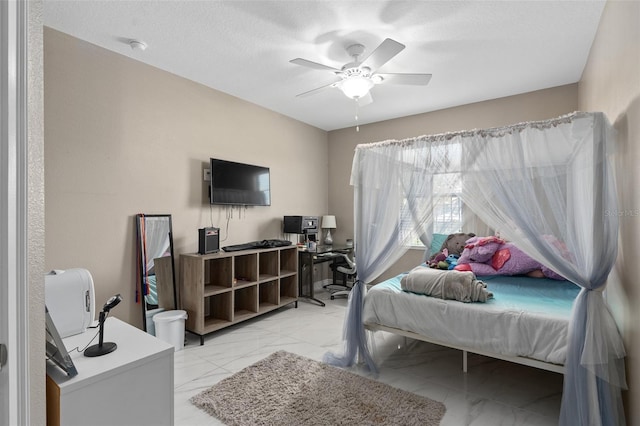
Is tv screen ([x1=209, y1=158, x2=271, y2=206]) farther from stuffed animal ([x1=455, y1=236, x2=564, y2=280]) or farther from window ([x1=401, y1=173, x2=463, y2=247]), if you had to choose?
stuffed animal ([x1=455, y1=236, x2=564, y2=280])

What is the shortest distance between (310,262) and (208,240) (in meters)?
1.65

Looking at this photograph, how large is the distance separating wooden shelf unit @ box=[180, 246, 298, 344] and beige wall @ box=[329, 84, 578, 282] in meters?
1.57

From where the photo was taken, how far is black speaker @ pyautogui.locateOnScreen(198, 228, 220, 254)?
3.34 metres

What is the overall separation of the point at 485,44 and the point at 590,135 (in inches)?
55.7

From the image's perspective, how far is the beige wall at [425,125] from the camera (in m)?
3.87

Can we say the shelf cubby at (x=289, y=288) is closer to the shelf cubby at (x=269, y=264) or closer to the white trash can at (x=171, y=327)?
the shelf cubby at (x=269, y=264)

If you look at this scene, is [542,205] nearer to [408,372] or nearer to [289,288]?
[408,372]

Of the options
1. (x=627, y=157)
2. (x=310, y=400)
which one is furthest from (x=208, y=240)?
(x=627, y=157)

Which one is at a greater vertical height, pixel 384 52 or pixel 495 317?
pixel 384 52

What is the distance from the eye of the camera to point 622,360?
187 cm

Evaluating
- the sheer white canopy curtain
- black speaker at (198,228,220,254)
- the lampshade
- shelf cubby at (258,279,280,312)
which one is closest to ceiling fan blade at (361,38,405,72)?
the sheer white canopy curtain

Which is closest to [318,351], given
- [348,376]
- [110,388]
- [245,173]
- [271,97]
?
[348,376]
